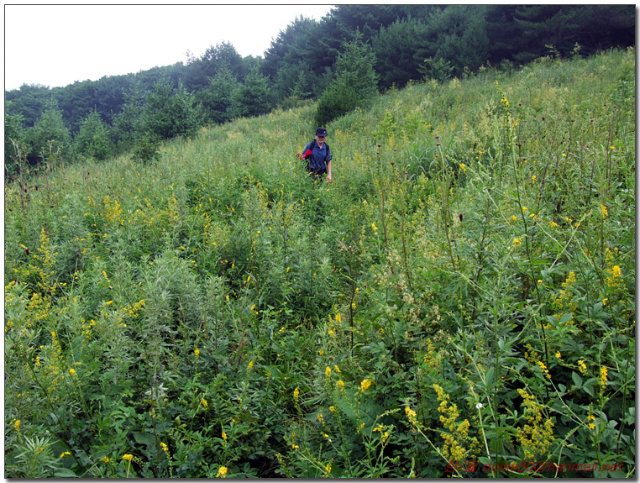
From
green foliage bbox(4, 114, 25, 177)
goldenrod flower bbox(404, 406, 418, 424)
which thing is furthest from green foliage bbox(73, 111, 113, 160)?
goldenrod flower bbox(404, 406, 418, 424)

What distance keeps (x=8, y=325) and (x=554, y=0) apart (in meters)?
4.10

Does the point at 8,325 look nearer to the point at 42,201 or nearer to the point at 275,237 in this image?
the point at 275,237

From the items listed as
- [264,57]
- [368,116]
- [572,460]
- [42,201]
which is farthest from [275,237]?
[264,57]

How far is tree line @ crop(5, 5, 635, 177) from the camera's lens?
1469cm

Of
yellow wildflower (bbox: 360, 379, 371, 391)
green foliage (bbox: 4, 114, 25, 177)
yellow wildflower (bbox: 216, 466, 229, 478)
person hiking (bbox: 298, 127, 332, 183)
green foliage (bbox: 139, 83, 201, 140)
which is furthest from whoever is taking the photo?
green foliage (bbox: 139, 83, 201, 140)

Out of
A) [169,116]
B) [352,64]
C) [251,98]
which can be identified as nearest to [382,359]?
[352,64]

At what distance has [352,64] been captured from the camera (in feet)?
58.5

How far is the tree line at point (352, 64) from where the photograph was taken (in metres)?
14.7

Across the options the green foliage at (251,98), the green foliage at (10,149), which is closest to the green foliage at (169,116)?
the green foliage at (251,98)

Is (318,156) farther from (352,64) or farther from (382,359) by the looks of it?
(352,64)

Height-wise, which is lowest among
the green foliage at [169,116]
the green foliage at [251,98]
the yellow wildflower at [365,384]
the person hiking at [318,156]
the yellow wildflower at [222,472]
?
the yellow wildflower at [222,472]

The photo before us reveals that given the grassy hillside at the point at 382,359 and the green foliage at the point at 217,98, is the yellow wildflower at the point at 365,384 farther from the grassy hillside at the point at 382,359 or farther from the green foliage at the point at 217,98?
the green foliage at the point at 217,98

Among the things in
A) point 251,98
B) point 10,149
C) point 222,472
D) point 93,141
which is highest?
point 251,98

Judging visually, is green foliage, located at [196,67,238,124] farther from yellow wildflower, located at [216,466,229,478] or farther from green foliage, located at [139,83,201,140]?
yellow wildflower, located at [216,466,229,478]
